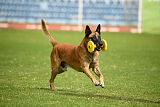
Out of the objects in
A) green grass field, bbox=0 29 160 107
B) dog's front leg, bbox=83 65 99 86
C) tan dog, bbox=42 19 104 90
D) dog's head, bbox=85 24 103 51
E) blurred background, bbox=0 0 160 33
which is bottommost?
green grass field, bbox=0 29 160 107

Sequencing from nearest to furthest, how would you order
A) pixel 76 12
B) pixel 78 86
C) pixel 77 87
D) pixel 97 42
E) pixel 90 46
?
1. pixel 90 46
2. pixel 97 42
3. pixel 77 87
4. pixel 78 86
5. pixel 76 12

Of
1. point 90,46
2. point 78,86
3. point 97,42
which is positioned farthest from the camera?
point 78,86

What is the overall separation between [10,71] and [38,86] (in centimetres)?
304

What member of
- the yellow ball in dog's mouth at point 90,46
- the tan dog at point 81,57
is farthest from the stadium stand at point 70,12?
the yellow ball in dog's mouth at point 90,46

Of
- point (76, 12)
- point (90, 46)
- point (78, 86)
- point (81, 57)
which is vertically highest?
point (76, 12)

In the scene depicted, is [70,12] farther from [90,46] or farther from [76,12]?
[90,46]

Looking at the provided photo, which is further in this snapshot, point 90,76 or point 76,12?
point 76,12

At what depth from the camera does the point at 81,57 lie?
8648 millimetres

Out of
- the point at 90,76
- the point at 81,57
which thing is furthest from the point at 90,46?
the point at 90,76

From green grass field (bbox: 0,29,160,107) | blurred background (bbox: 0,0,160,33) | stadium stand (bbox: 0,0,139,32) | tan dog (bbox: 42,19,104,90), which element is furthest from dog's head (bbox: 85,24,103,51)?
stadium stand (bbox: 0,0,139,32)

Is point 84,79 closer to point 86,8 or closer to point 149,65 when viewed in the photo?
point 149,65

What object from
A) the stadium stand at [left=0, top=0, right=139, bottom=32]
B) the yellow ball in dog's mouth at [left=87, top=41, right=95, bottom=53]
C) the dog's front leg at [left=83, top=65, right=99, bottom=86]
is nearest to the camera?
the dog's front leg at [left=83, top=65, right=99, bottom=86]

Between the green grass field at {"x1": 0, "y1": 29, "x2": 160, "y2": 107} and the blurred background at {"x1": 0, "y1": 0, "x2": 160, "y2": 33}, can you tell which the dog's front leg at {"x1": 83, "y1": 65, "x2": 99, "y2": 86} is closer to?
the green grass field at {"x1": 0, "y1": 29, "x2": 160, "y2": 107}

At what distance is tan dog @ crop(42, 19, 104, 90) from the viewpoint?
333 inches
